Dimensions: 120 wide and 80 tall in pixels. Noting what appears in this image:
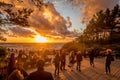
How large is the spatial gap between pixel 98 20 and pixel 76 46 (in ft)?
63.2

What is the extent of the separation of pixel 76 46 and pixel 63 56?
43180 millimetres

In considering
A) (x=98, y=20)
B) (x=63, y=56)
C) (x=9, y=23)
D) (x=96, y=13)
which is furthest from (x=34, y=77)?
(x=96, y=13)

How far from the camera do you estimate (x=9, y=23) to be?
1233 cm

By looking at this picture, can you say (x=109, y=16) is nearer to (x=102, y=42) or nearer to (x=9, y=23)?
(x=102, y=42)

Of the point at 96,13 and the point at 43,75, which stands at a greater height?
the point at 96,13

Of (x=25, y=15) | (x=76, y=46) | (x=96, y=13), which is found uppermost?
(x=96, y=13)

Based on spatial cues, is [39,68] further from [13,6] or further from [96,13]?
[96,13]

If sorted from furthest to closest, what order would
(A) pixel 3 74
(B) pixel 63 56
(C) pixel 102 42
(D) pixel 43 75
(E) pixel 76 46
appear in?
(C) pixel 102 42 → (E) pixel 76 46 → (B) pixel 63 56 → (A) pixel 3 74 → (D) pixel 43 75

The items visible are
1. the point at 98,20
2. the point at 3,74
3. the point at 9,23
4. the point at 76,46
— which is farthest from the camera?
the point at 98,20

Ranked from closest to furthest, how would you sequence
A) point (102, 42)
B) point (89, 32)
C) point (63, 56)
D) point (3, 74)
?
point (3, 74) → point (63, 56) → point (102, 42) → point (89, 32)

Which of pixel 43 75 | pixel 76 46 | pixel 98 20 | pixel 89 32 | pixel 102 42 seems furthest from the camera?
pixel 89 32

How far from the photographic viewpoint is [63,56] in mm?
23953

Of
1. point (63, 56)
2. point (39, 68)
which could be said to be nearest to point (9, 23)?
point (39, 68)

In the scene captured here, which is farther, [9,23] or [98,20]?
[98,20]
